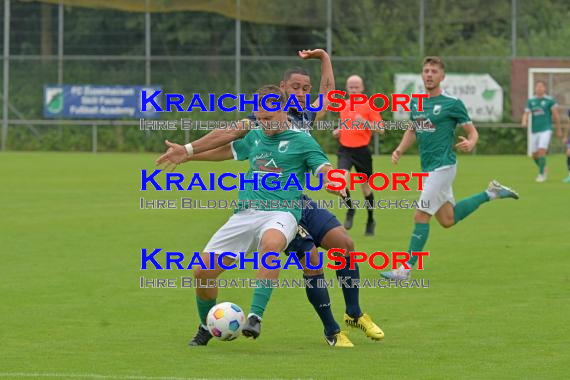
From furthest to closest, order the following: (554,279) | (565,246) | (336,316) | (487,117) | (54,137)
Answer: (54,137)
(487,117)
(565,246)
(554,279)
(336,316)

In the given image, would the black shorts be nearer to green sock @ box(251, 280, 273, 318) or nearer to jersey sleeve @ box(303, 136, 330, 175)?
A: jersey sleeve @ box(303, 136, 330, 175)

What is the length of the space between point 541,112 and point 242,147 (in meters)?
21.5

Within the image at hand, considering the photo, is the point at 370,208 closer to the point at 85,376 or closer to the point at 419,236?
A: the point at 419,236

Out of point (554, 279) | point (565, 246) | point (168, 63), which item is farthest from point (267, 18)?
point (554, 279)

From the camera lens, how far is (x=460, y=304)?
11.9 metres

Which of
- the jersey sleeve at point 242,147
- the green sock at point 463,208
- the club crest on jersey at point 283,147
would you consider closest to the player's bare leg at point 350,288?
the club crest on jersey at point 283,147

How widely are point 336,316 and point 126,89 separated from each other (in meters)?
32.2

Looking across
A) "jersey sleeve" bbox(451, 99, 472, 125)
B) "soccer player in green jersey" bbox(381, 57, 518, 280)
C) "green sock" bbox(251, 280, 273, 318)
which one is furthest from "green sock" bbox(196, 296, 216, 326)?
"jersey sleeve" bbox(451, 99, 472, 125)

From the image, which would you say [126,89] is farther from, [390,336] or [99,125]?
[390,336]

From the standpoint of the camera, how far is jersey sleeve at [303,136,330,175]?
31.4 ft

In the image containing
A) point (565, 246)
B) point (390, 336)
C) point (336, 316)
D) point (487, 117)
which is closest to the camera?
point (390, 336)

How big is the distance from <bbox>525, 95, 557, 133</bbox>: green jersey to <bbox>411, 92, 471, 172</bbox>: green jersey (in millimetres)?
16347

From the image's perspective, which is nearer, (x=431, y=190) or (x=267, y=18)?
(x=431, y=190)

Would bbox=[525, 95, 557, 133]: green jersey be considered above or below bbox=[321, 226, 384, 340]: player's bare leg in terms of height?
above
